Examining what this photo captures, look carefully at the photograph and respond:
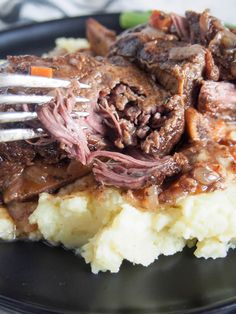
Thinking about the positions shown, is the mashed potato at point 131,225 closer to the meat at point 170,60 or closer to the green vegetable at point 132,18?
the meat at point 170,60

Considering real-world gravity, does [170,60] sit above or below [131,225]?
above

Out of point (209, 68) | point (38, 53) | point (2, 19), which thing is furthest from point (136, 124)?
point (2, 19)

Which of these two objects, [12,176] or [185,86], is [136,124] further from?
[12,176]

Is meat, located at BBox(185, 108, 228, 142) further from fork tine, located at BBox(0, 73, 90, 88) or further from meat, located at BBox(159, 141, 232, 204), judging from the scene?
fork tine, located at BBox(0, 73, 90, 88)

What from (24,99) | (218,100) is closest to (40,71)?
(24,99)

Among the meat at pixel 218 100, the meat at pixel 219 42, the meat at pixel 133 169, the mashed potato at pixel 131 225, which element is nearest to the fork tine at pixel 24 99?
the meat at pixel 133 169

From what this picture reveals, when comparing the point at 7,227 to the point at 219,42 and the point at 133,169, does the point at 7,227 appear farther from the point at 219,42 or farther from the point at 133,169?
the point at 219,42

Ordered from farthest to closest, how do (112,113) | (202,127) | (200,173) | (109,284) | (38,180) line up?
(202,127) → (38,180) → (112,113) → (200,173) → (109,284)
